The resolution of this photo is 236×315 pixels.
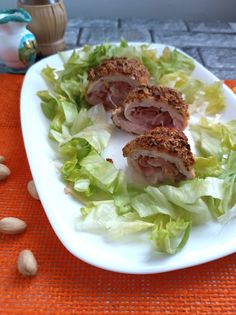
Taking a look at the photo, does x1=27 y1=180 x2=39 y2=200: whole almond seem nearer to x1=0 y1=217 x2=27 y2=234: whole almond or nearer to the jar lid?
x1=0 y1=217 x2=27 y2=234: whole almond

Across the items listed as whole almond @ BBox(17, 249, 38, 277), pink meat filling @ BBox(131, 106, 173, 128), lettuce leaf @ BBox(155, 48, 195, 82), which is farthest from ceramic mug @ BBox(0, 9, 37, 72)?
whole almond @ BBox(17, 249, 38, 277)

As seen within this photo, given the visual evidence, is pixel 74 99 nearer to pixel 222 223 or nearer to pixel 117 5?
pixel 222 223

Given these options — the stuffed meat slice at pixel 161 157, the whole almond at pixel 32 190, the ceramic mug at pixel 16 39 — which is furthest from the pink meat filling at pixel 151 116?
the ceramic mug at pixel 16 39

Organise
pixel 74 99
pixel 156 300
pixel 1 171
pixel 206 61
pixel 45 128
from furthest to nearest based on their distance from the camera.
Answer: pixel 206 61 < pixel 74 99 < pixel 45 128 < pixel 1 171 < pixel 156 300

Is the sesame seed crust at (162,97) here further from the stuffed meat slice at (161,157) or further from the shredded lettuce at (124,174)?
the stuffed meat slice at (161,157)

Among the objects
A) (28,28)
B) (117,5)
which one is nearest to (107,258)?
(28,28)

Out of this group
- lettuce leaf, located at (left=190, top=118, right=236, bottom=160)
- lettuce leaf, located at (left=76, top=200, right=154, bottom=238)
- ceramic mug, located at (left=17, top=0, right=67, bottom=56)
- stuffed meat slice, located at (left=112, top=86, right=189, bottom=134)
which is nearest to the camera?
lettuce leaf, located at (left=76, top=200, right=154, bottom=238)

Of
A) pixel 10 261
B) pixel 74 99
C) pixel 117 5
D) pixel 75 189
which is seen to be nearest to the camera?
pixel 10 261
